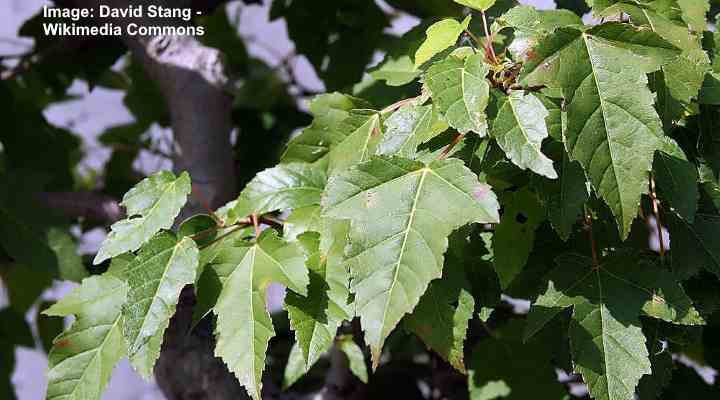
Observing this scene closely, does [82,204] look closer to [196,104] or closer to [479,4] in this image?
[196,104]

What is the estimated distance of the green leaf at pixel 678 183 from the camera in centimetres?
58

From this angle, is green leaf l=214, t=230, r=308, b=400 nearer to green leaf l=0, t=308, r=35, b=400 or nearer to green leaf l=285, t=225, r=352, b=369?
green leaf l=285, t=225, r=352, b=369

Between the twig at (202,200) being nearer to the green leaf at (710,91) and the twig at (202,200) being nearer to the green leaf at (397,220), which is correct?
the green leaf at (397,220)

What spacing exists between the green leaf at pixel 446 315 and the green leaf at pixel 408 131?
94 millimetres

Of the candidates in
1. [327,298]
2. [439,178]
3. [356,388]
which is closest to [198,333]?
[356,388]

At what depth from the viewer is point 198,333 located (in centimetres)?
97

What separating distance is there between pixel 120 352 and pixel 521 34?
0.41m

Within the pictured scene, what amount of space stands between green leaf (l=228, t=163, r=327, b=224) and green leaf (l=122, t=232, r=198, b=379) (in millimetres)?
64

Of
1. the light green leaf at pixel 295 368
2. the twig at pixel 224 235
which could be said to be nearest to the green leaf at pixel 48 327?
the light green leaf at pixel 295 368

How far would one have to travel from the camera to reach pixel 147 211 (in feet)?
2.28

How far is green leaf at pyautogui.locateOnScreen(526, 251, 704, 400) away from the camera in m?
0.58

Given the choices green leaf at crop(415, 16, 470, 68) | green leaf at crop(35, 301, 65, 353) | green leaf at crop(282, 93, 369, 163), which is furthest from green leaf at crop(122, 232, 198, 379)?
green leaf at crop(35, 301, 65, 353)

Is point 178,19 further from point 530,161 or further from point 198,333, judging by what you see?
point 530,161

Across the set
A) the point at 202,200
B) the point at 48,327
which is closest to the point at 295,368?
the point at 202,200
